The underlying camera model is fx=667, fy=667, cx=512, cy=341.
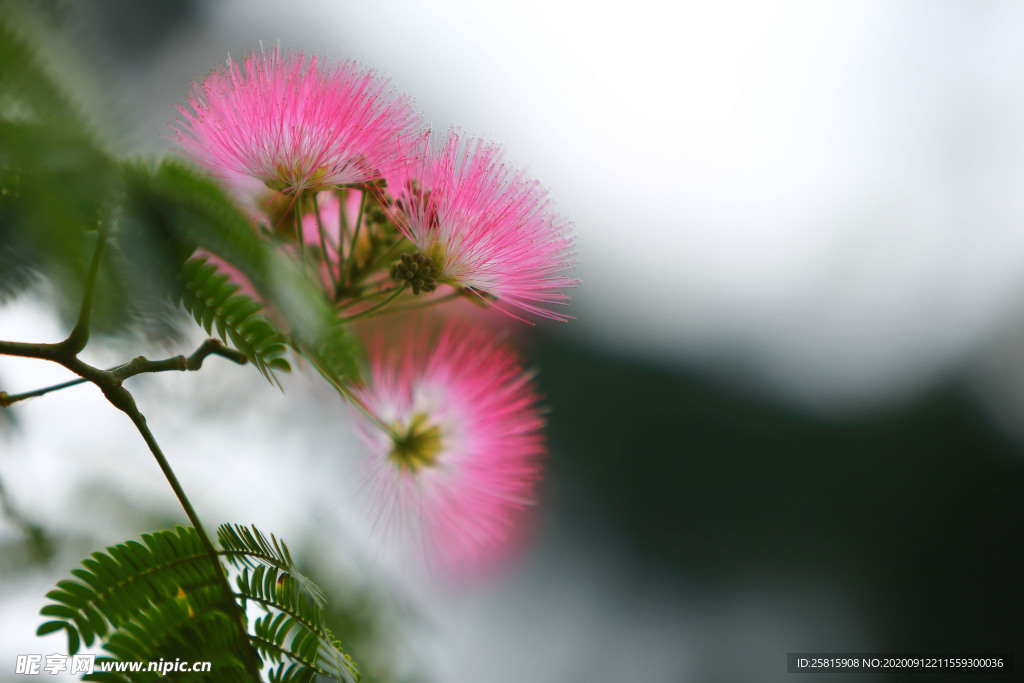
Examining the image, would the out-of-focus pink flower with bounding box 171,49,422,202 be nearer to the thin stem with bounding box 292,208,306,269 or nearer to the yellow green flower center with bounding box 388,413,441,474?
the thin stem with bounding box 292,208,306,269

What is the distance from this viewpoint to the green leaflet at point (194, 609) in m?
0.32

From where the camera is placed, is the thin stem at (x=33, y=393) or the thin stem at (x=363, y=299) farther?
the thin stem at (x=363, y=299)

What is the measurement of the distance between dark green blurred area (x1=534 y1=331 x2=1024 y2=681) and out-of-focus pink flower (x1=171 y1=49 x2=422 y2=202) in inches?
88.9

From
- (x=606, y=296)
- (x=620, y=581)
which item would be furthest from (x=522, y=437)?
(x=620, y=581)

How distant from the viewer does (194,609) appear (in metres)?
0.35

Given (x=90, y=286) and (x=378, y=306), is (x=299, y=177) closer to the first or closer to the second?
(x=378, y=306)

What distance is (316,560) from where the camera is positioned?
0.74 metres

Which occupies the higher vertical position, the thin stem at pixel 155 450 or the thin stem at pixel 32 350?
the thin stem at pixel 32 350

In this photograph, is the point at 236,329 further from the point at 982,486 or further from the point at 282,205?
the point at 982,486

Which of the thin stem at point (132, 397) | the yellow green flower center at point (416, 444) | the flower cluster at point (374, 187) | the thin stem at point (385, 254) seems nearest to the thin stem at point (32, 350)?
the thin stem at point (132, 397)

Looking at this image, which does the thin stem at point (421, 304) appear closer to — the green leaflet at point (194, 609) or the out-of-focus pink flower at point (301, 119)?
the out-of-focus pink flower at point (301, 119)

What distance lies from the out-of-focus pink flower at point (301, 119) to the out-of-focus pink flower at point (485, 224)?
0.10 ft

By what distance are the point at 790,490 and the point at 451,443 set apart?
269cm

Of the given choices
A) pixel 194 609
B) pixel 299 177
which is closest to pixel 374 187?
pixel 299 177
